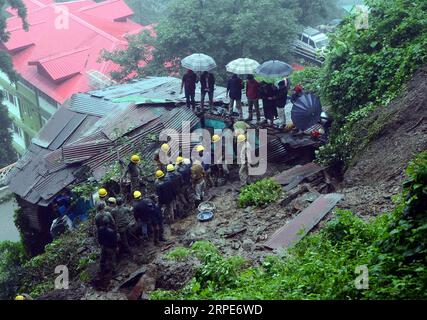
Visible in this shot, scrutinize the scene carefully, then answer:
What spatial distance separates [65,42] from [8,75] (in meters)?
8.13

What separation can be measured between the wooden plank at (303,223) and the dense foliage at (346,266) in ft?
2.25

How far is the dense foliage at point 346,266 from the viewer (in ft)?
22.9

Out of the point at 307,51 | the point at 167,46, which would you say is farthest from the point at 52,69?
the point at 307,51

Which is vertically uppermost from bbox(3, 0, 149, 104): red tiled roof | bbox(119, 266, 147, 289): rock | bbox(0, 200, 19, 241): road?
bbox(119, 266, 147, 289): rock

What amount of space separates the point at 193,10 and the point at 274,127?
40.3 ft

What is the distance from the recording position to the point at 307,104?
545 inches

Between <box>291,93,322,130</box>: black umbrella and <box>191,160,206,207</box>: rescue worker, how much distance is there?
8.94 ft

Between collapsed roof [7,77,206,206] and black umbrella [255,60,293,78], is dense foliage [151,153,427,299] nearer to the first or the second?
black umbrella [255,60,293,78]

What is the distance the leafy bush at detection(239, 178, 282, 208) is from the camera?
39.6ft

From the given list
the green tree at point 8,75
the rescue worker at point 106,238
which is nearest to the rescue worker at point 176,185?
the rescue worker at point 106,238

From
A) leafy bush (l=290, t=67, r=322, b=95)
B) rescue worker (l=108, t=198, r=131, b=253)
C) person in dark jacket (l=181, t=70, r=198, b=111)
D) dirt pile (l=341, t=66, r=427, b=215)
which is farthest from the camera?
leafy bush (l=290, t=67, r=322, b=95)

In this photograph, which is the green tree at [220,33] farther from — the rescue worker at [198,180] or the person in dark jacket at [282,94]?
the rescue worker at [198,180]

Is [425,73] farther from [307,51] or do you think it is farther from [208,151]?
[307,51]

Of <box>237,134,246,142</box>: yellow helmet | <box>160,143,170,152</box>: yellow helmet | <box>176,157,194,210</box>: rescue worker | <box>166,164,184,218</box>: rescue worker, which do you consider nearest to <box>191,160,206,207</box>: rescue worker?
<box>176,157,194,210</box>: rescue worker
